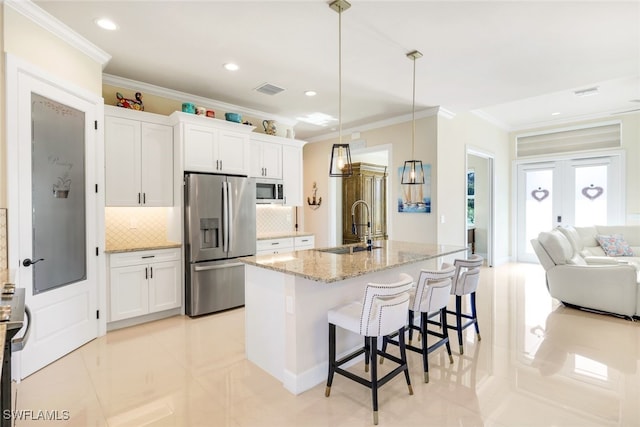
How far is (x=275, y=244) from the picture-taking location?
505cm

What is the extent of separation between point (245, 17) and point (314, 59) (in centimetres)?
93

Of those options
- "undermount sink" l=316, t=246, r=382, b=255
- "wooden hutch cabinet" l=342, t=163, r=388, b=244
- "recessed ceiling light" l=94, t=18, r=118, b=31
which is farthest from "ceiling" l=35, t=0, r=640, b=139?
"wooden hutch cabinet" l=342, t=163, r=388, b=244

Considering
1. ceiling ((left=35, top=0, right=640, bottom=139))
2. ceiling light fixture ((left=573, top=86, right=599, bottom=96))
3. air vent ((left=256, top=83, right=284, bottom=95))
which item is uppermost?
ceiling light fixture ((left=573, top=86, right=599, bottom=96))

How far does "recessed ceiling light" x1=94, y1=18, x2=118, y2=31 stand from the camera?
2744mm

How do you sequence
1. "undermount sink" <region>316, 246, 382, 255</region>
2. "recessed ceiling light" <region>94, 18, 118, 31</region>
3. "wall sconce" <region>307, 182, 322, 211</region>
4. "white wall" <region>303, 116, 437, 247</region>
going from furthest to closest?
"wall sconce" <region>307, 182, 322, 211</region>
"white wall" <region>303, 116, 437, 247</region>
"undermount sink" <region>316, 246, 382, 255</region>
"recessed ceiling light" <region>94, 18, 118, 31</region>

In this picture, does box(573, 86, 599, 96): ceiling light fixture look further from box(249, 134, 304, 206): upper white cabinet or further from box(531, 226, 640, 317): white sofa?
box(249, 134, 304, 206): upper white cabinet

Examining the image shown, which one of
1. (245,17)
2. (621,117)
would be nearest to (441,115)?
(245,17)

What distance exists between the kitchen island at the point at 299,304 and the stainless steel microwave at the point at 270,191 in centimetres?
234

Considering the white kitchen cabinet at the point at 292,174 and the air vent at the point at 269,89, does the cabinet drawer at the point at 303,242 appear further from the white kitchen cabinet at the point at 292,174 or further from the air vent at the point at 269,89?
the air vent at the point at 269,89

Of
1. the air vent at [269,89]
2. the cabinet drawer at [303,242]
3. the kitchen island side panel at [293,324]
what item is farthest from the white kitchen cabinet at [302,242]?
the kitchen island side panel at [293,324]

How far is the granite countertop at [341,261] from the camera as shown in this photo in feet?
7.27

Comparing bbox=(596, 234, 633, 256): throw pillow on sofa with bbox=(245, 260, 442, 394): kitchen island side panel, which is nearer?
bbox=(245, 260, 442, 394): kitchen island side panel

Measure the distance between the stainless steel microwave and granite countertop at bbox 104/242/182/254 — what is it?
1.48 meters

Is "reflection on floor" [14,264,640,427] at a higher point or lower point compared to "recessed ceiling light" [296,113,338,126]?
lower
